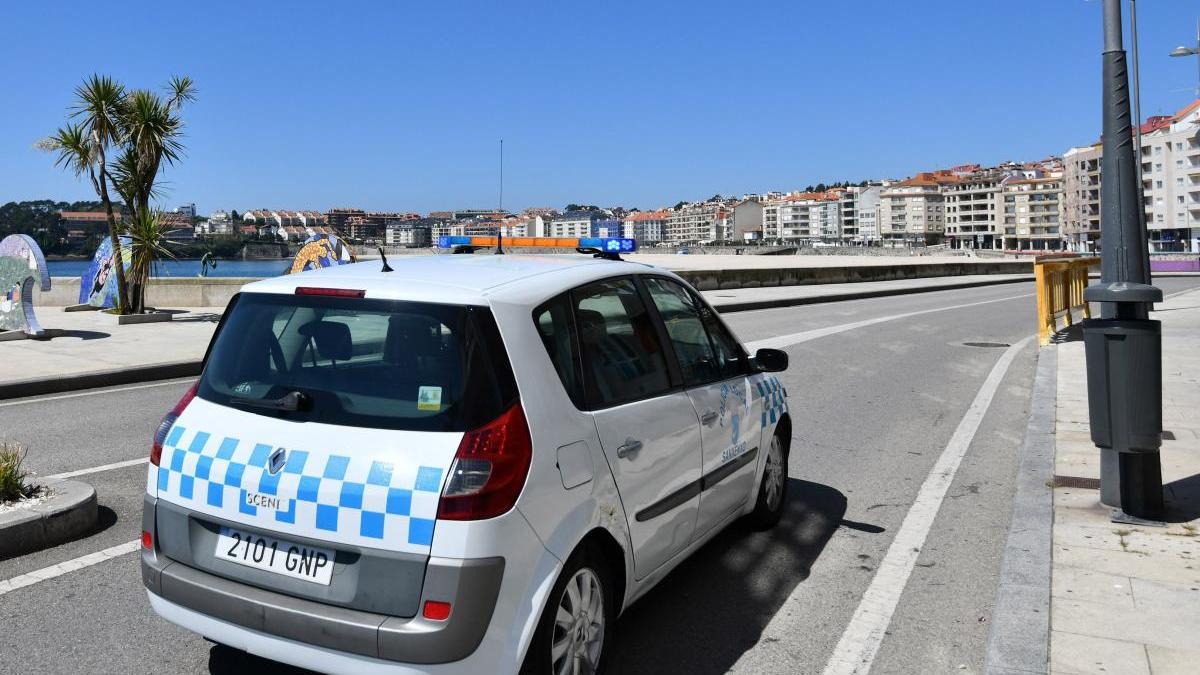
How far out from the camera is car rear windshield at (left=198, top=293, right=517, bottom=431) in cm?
312

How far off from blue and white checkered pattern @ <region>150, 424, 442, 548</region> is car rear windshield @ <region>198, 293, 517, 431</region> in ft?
0.50

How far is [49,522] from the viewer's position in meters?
5.16

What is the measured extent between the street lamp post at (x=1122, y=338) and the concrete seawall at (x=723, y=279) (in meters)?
16.0

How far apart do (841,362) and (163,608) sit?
11.4 meters

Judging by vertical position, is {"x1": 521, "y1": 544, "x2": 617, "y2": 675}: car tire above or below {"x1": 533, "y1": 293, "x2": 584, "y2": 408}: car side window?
below

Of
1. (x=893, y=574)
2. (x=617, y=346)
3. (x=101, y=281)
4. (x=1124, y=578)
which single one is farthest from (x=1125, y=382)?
(x=101, y=281)

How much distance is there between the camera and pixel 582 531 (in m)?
3.30

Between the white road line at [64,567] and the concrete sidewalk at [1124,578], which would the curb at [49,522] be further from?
the concrete sidewalk at [1124,578]

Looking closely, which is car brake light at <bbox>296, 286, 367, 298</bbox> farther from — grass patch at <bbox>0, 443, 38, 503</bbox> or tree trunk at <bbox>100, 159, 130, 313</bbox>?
tree trunk at <bbox>100, 159, 130, 313</bbox>

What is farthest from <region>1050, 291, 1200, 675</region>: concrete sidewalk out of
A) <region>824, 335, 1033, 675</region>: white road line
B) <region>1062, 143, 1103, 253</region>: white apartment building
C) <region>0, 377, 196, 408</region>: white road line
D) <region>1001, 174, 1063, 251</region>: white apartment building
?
<region>1001, 174, 1063, 251</region>: white apartment building

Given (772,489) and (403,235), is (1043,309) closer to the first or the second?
(772,489)

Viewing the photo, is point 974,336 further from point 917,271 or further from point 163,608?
point 917,271

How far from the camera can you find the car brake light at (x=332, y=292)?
133 inches

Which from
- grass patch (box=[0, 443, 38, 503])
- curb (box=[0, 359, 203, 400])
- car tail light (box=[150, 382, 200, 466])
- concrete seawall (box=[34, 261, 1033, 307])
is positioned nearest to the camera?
car tail light (box=[150, 382, 200, 466])
